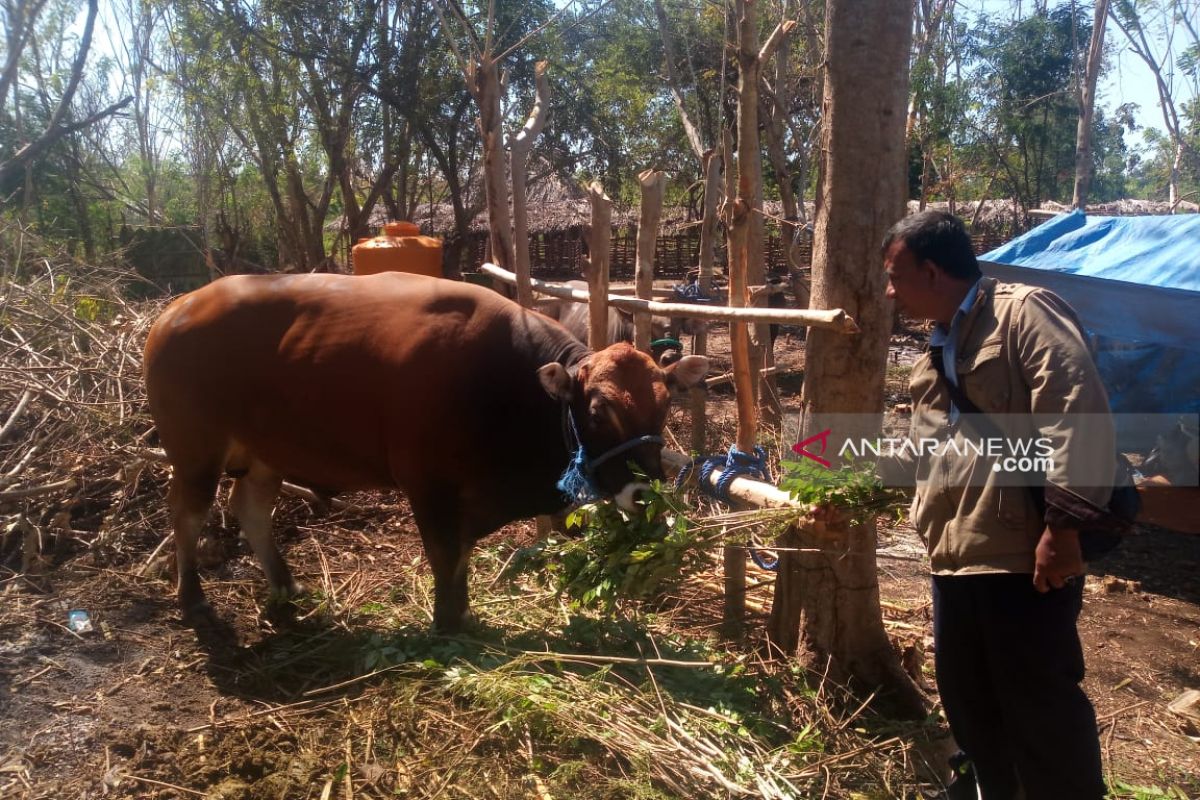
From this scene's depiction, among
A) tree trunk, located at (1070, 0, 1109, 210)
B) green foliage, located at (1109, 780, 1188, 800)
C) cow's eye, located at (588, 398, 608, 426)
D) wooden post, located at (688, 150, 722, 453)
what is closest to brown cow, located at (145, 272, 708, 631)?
cow's eye, located at (588, 398, 608, 426)

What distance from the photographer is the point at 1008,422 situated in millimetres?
2637

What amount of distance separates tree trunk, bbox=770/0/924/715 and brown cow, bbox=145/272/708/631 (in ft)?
2.63

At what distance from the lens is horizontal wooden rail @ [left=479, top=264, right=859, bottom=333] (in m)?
3.57

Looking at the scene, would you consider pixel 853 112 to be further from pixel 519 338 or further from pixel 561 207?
pixel 561 207

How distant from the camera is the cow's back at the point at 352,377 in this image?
4.53 metres

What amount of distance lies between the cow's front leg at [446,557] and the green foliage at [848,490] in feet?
6.54

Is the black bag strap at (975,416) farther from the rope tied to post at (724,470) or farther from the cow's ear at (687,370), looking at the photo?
the cow's ear at (687,370)

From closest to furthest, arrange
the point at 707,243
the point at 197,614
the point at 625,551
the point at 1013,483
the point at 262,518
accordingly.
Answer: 1. the point at 1013,483
2. the point at 625,551
3. the point at 197,614
4. the point at 262,518
5. the point at 707,243

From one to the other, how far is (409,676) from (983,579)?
2.70 m

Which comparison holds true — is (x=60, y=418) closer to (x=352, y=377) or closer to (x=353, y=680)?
(x=352, y=377)

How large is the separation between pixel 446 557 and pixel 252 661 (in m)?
1.21

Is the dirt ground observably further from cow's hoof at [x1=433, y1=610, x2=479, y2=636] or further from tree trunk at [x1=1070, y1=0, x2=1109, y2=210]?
tree trunk at [x1=1070, y1=0, x2=1109, y2=210]

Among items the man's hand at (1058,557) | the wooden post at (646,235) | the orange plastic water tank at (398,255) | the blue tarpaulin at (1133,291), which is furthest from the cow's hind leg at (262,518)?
the blue tarpaulin at (1133,291)

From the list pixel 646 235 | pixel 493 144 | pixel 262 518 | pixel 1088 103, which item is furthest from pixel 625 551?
pixel 1088 103
